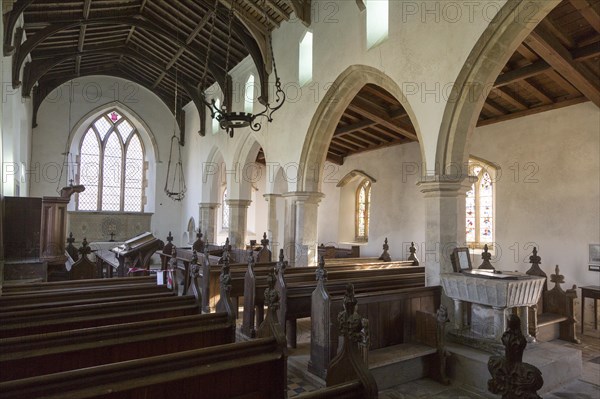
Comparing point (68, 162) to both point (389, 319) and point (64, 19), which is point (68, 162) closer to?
point (64, 19)

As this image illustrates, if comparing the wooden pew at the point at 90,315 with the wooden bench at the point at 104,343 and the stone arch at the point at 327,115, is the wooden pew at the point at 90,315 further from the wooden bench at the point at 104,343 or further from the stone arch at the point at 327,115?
the stone arch at the point at 327,115

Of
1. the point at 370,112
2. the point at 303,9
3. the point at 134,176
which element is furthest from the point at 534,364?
the point at 134,176

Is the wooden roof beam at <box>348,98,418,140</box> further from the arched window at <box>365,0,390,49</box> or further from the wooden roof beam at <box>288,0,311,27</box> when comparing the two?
the arched window at <box>365,0,390,49</box>

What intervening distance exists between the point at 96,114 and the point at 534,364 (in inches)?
533

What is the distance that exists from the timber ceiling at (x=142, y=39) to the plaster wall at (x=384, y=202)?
12.4 feet

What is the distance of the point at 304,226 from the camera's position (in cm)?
743

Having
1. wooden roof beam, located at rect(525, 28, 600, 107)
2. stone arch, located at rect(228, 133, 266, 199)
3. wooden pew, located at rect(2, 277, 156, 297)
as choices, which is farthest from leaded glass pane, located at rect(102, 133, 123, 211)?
wooden roof beam, located at rect(525, 28, 600, 107)

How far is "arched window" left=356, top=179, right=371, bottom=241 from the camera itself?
39.0ft

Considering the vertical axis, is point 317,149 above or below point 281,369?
above

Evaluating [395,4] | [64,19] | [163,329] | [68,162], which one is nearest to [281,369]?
[163,329]

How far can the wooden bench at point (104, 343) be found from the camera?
2018 millimetres

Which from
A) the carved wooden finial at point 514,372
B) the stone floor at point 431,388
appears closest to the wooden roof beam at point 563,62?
the stone floor at point 431,388

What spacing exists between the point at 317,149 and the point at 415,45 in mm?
2774

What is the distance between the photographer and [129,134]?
13859mm
